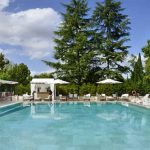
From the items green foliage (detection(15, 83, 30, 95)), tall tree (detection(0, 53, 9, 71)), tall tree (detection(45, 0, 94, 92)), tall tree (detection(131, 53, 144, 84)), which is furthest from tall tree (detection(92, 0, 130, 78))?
tall tree (detection(0, 53, 9, 71))

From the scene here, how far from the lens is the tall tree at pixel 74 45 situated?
36.1 metres

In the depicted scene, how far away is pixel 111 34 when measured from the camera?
3762cm

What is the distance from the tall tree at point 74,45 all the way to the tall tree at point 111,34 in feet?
3.78

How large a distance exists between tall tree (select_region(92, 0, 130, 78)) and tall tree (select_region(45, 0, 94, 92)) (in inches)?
45.3

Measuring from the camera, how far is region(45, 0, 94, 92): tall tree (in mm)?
36094

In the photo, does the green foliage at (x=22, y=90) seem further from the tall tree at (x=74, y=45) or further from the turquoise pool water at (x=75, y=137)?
the turquoise pool water at (x=75, y=137)

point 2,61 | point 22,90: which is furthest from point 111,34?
point 2,61

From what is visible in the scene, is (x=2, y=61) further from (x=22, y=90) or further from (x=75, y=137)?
(x=75, y=137)

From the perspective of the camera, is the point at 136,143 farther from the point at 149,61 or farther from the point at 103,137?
the point at 149,61

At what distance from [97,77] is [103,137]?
2698cm

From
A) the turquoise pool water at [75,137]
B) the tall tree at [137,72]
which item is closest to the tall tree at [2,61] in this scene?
the tall tree at [137,72]

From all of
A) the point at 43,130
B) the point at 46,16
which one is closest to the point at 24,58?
the point at 46,16

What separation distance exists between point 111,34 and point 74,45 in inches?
155

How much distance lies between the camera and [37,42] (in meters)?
38.1
